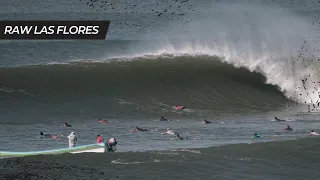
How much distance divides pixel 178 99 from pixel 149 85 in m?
3.43

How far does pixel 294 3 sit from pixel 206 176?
289 ft

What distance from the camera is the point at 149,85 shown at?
48.6 metres

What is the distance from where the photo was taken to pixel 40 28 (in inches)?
2500

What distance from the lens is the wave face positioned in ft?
148

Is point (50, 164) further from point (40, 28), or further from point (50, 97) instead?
Result: point (40, 28)

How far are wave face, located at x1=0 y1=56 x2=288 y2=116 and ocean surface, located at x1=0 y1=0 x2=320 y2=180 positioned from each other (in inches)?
2.8
